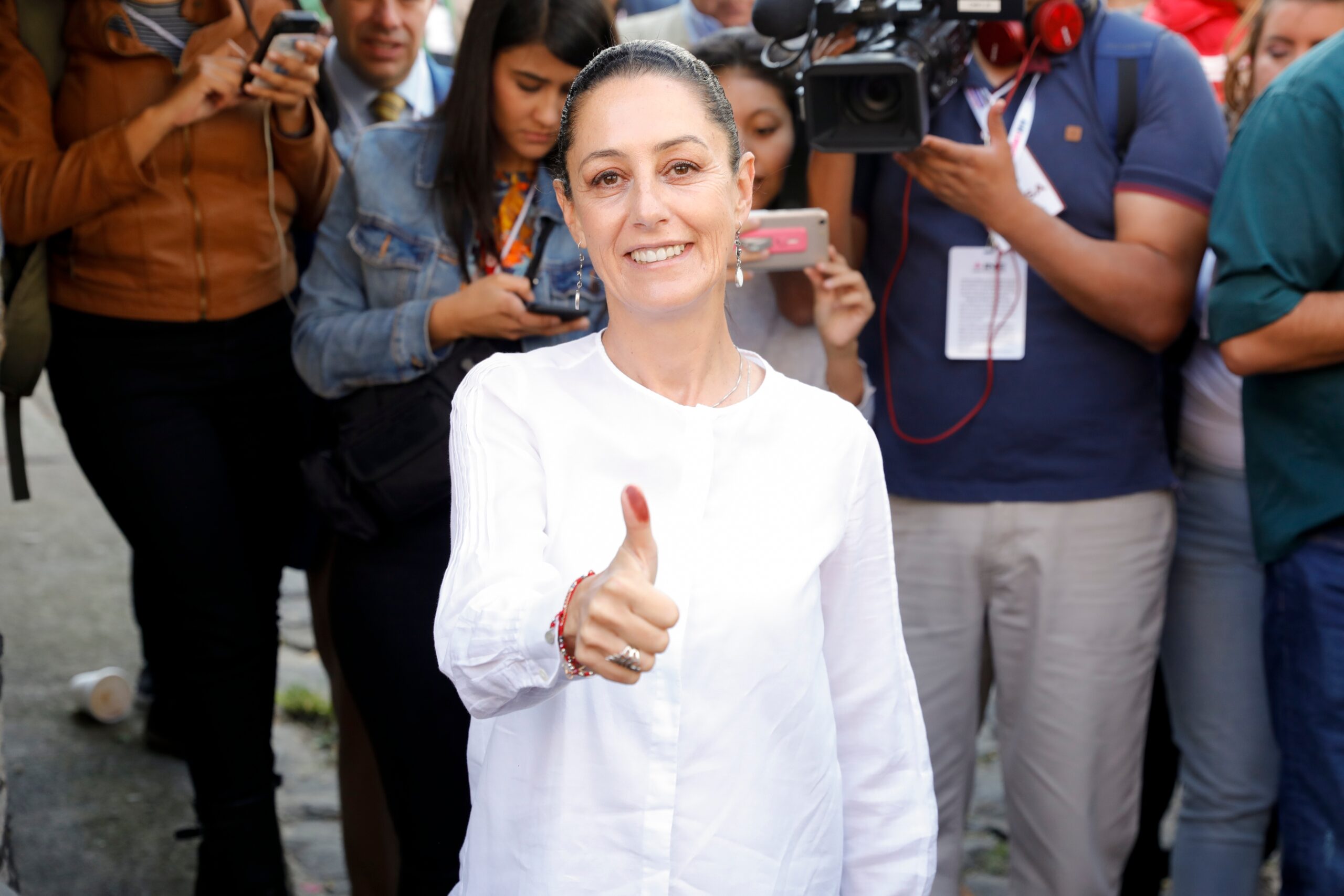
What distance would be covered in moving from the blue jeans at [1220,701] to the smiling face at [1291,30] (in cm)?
86

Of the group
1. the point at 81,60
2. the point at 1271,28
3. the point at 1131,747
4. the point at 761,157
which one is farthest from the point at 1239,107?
the point at 81,60

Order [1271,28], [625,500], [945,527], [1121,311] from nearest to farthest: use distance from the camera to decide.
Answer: [625,500] < [1121,311] < [945,527] < [1271,28]

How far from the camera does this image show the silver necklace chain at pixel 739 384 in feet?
5.60

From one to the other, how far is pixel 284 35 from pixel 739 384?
Result: 148 centimetres

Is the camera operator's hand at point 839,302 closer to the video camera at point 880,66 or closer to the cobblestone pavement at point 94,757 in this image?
the video camera at point 880,66

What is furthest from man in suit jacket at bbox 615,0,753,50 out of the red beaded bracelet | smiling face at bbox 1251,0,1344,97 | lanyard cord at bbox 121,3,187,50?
the red beaded bracelet

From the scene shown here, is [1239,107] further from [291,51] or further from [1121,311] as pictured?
[291,51]

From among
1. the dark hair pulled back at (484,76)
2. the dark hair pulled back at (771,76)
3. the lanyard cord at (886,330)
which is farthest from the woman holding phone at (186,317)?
the lanyard cord at (886,330)

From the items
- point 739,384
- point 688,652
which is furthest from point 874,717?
point 739,384

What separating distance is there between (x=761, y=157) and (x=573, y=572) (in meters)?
1.46

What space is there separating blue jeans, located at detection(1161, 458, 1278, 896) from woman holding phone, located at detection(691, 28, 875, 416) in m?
0.75

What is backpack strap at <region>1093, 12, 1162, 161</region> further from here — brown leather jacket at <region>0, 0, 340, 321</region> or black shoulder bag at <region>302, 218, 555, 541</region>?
brown leather jacket at <region>0, 0, 340, 321</region>

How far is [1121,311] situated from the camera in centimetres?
248

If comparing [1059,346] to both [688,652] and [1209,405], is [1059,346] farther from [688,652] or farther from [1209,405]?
[688,652]
